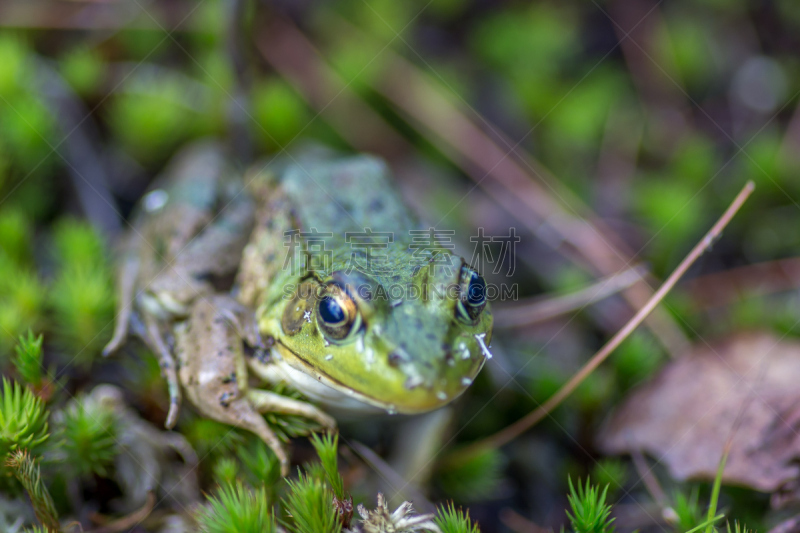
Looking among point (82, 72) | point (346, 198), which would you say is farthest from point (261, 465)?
point (82, 72)

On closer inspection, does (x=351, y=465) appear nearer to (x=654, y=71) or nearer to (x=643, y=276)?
(x=643, y=276)

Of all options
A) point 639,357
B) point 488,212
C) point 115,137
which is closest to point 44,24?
point 115,137

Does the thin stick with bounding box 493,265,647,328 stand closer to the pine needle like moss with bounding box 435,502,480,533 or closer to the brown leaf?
the brown leaf

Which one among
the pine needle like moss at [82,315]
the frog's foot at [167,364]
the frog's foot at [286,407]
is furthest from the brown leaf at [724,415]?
the pine needle like moss at [82,315]

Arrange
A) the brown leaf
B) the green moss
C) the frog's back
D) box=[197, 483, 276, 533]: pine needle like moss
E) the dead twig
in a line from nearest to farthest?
box=[197, 483, 276, 533]: pine needle like moss, the brown leaf, the frog's back, the dead twig, the green moss

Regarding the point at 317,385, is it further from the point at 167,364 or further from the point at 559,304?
the point at 559,304

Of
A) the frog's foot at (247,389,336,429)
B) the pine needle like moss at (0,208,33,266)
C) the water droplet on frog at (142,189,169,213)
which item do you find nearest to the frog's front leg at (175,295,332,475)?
the frog's foot at (247,389,336,429)

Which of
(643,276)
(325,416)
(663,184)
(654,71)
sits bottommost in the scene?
(325,416)
